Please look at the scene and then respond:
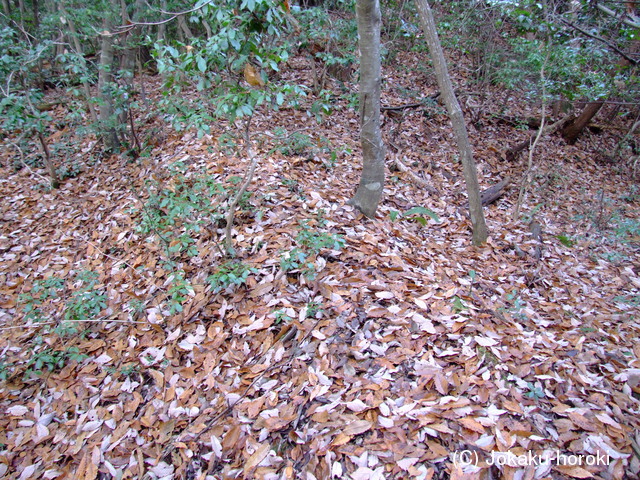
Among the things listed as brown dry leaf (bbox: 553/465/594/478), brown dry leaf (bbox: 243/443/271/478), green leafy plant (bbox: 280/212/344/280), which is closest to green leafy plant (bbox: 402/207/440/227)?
green leafy plant (bbox: 280/212/344/280)

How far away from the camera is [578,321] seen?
3166mm

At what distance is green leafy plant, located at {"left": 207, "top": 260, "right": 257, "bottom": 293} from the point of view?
9.36 feet

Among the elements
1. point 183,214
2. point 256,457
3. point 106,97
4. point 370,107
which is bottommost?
point 256,457

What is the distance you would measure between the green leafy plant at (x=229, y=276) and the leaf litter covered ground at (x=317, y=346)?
12 cm

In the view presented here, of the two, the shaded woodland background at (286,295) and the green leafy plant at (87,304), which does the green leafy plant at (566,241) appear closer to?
the shaded woodland background at (286,295)

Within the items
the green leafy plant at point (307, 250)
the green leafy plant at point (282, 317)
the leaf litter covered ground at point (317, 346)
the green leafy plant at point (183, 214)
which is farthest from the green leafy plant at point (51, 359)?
the green leafy plant at point (307, 250)

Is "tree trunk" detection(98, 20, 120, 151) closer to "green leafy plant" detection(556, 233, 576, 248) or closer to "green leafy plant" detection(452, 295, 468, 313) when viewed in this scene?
"green leafy plant" detection(452, 295, 468, 313)

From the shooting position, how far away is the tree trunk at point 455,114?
11.6 feet

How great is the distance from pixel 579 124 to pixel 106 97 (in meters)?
9.16

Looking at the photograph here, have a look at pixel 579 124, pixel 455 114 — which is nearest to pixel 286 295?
pixel 455 114

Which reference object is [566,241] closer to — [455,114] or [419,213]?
[419,213]

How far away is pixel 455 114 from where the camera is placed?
3846mm

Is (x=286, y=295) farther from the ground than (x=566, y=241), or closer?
farther from the ground

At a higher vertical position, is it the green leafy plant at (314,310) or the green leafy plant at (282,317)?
the green leafy plant at (314,310)
